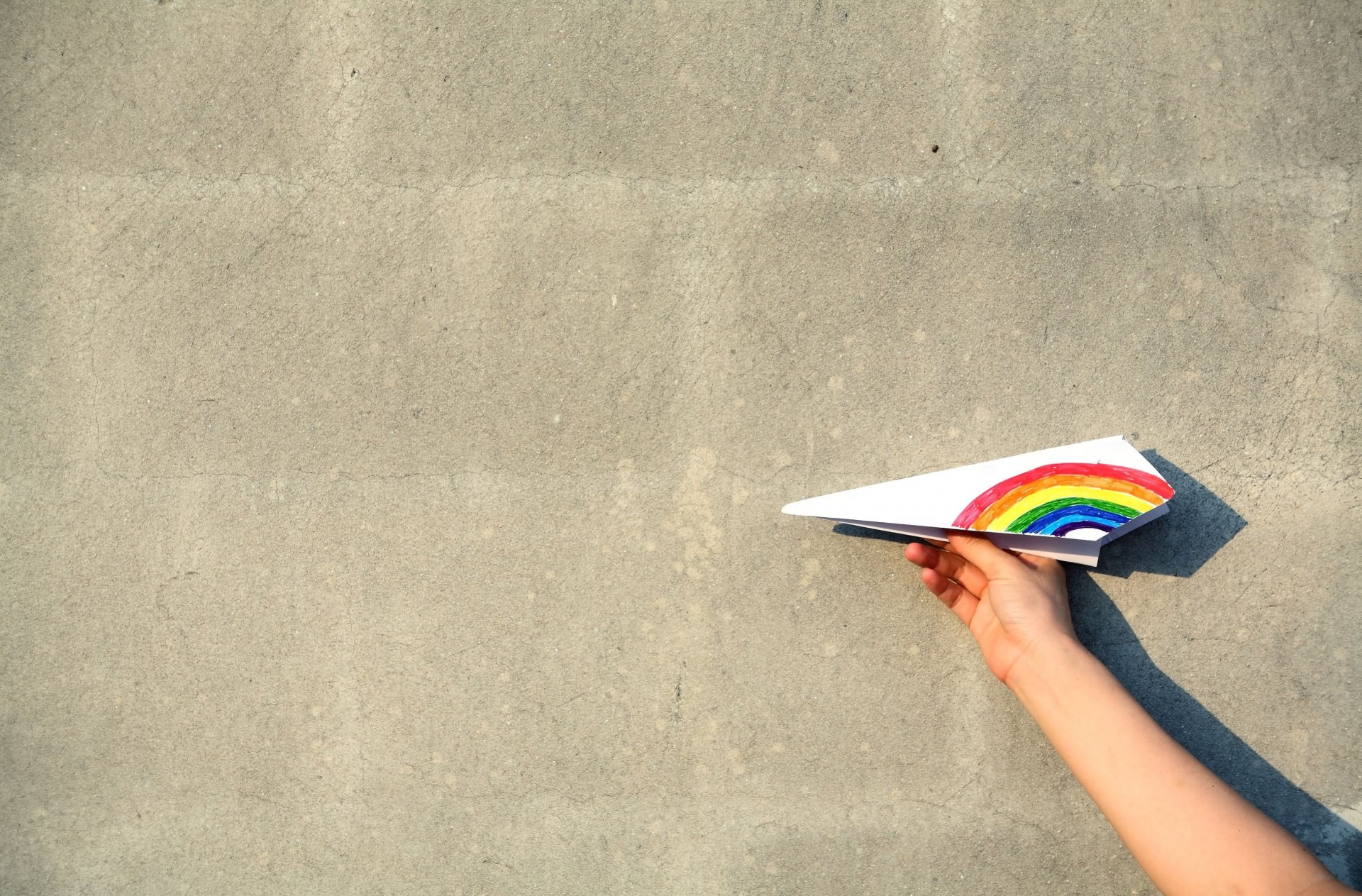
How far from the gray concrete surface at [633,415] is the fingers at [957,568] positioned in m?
0.16

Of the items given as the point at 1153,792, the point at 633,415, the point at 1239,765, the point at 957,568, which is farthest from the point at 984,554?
the point at 633,415

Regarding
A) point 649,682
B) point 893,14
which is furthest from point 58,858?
point 893,14

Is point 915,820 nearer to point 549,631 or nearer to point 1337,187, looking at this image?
point 549,631

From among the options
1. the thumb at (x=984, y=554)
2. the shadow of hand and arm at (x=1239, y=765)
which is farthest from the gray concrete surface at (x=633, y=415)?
the thumb at (x=984, y=554)

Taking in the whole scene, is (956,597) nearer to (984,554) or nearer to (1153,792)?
(984,554)

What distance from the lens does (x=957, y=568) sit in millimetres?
2857

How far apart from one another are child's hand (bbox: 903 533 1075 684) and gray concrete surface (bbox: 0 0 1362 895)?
12 cm

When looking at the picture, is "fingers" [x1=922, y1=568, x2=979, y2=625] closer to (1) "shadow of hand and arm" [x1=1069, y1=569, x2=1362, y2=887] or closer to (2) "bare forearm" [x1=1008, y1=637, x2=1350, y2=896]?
(2) "bare forearm" [x1=1008, y1=637, x2=1350, y2=896]

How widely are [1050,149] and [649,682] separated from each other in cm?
241

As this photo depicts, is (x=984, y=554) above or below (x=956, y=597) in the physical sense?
above

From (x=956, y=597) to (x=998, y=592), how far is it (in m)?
0.17

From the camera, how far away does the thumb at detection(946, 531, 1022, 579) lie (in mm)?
2738

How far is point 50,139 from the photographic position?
290 centimetres

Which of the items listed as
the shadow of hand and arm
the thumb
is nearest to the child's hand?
the thumb
